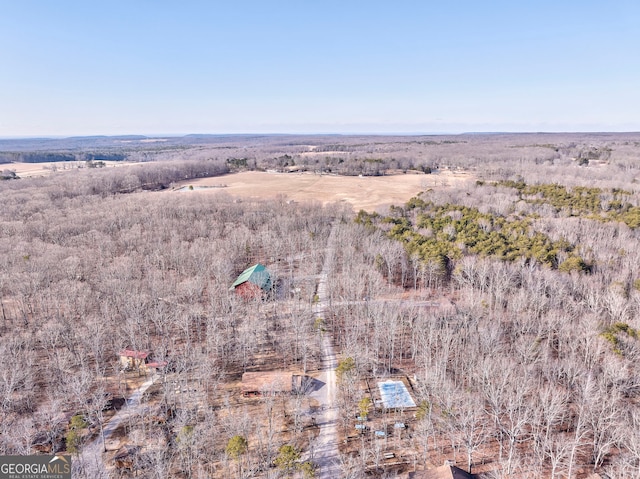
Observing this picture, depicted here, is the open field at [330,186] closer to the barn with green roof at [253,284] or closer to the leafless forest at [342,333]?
the leafless forest at [342,333]

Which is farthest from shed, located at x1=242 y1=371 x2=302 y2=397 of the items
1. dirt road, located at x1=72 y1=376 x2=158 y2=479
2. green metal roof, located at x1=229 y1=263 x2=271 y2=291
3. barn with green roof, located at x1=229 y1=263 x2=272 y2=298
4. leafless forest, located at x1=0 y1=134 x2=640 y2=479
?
green metal roof, located at x1=229 y1=263 x2=271 y2=291

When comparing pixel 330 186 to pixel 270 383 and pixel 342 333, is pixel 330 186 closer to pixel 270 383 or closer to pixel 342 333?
pixel 342 333

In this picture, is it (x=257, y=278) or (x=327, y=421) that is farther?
(x=257, y=278)

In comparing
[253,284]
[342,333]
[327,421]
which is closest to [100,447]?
[327,421]

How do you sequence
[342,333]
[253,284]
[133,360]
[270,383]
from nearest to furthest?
[270,383] < [133,360] < [342,333] < [253,284]

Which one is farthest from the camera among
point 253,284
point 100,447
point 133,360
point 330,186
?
point 330,186

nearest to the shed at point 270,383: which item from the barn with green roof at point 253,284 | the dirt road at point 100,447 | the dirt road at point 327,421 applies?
the dirt road at point 327,421

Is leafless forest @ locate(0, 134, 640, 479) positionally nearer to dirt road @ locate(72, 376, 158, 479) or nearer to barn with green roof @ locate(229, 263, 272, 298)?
dirt road @ locate(72, 376, 158, 479)
